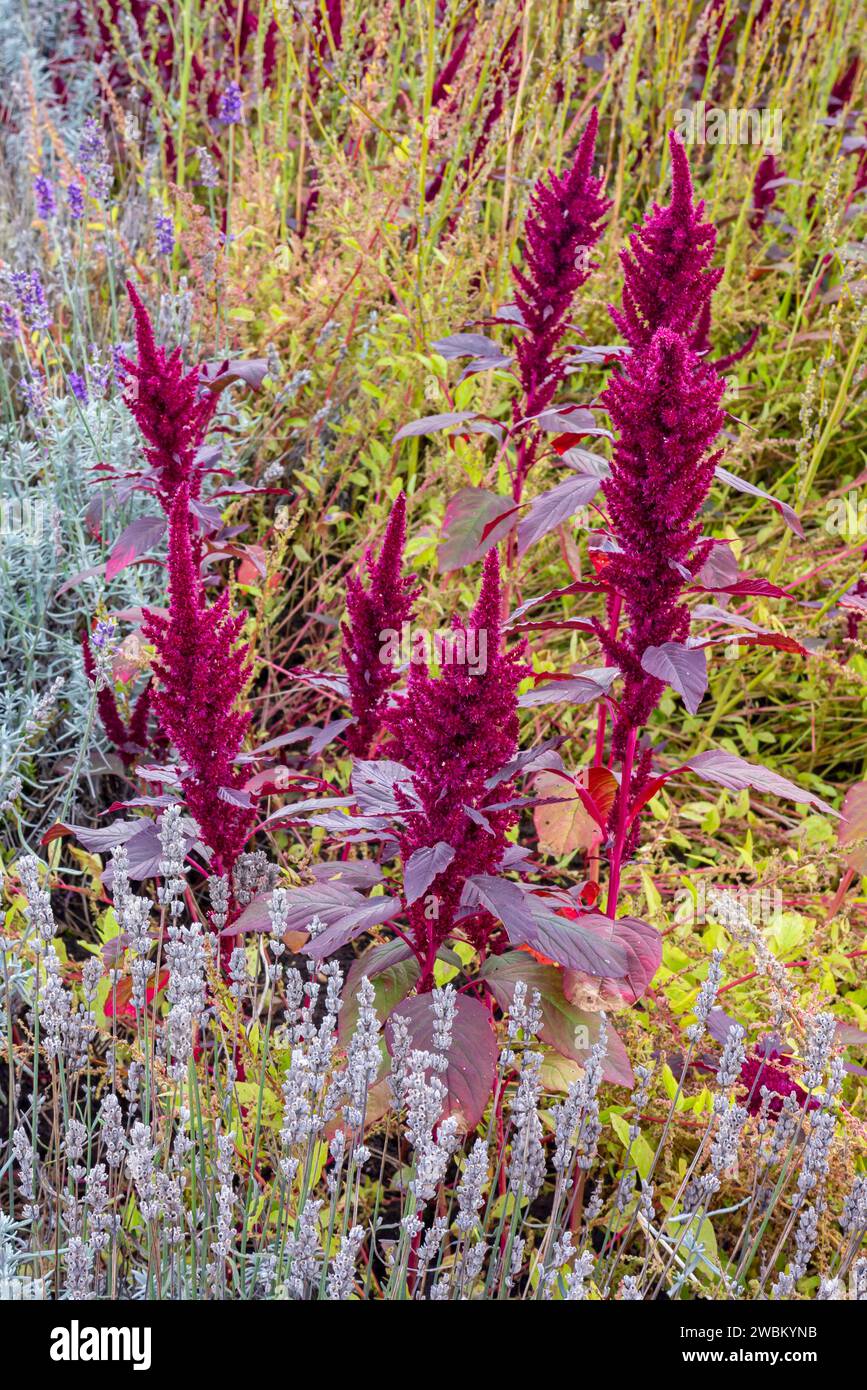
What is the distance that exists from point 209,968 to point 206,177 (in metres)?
2.39

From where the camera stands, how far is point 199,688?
1.58 m

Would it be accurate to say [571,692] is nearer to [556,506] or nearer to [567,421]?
[556,506]

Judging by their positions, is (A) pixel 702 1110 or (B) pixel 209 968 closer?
(B) pixel 209 968

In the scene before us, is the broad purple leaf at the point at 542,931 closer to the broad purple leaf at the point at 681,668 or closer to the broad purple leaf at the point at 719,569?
the broad purple leaf at the point at 681,668

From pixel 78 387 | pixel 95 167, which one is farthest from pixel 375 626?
pixel 95 167

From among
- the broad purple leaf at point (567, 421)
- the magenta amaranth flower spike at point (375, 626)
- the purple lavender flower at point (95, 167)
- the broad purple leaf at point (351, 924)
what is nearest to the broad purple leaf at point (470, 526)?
the broad purple leaf at point (567, 421)

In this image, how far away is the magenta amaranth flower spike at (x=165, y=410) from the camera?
1.83 m

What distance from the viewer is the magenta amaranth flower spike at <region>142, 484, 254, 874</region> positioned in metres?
1.54

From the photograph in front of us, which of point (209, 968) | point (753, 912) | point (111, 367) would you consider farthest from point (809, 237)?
point (209, 968)

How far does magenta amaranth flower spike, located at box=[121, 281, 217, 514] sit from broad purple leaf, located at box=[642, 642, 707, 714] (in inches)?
31.2

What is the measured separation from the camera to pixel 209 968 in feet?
4.90

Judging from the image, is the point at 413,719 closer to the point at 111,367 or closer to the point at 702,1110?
the point at 702,1110

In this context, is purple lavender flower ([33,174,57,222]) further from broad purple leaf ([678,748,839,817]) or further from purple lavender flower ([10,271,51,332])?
broad purple leaf ([678,748,839,817])

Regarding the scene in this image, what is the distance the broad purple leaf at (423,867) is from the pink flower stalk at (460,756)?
4cm
